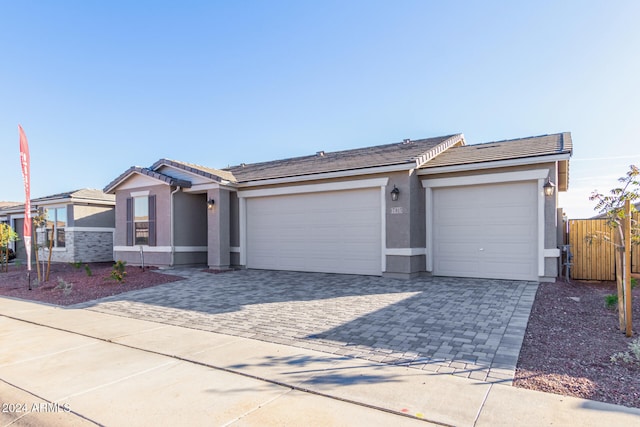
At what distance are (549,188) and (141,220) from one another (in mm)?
14323

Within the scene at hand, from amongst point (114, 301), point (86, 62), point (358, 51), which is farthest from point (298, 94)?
point (114, 301)

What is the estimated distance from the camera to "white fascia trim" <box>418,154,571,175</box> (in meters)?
9.19

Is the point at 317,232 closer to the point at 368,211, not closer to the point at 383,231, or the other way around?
the point at 368,211

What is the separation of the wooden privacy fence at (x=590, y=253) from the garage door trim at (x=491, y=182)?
70.3 inches

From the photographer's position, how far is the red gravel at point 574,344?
3.59 m

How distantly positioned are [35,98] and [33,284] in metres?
7.24

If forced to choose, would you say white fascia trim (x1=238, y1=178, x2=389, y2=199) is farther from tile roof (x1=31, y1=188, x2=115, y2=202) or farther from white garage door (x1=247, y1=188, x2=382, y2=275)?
tile roof (x1=31, y1=188, x2=115, y2=202)

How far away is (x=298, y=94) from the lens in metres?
15.5

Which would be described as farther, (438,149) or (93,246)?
(93,246)

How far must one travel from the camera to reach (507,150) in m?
11.0

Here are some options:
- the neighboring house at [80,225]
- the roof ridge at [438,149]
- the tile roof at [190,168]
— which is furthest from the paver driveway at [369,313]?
the neighboring house at [80,225]

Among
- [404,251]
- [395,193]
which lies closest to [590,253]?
[404,251]

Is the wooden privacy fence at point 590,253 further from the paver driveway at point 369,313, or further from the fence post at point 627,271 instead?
the fence post at point 627,271

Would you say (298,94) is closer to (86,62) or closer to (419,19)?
(419,19)
